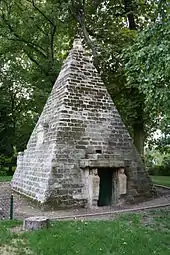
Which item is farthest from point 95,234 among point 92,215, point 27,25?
point 27,25

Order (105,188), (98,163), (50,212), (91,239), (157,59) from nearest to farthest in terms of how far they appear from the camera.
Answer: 1. (91,239)
2. (157,59)
3. (50,212)
4. (98,163)
5. (105,188)

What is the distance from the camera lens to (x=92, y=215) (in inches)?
358

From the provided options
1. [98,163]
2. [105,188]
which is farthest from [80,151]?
[105,188]

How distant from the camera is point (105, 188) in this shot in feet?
38.6

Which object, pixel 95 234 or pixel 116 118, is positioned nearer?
pixel 95 234

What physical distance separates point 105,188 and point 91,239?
5.45 m

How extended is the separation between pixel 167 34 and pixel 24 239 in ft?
18.8

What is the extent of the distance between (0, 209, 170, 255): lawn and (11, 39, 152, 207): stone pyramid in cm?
285

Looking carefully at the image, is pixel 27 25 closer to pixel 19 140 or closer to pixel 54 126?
pixel 19 140

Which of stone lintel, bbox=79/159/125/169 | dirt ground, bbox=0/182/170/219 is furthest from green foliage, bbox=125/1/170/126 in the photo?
dirt ground, bbox=0/182/170/219

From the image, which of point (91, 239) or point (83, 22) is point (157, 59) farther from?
point (83, 22)

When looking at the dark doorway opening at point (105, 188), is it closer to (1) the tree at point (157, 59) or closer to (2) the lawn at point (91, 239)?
(2) the lawn at point (91, 239)

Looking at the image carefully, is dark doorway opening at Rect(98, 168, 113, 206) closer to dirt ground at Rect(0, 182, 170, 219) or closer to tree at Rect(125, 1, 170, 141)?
dirt ground at Rect(0, 182, 170, 219)

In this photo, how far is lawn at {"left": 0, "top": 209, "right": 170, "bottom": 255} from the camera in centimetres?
579
